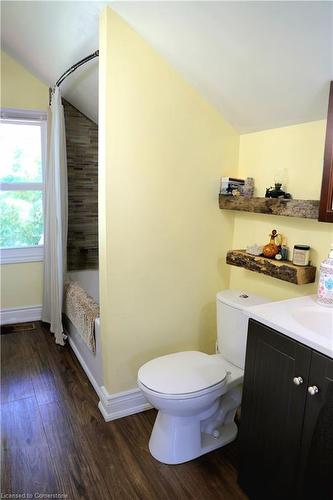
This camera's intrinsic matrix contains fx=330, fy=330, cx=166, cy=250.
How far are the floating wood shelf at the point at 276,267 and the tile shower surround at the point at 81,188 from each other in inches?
69.0

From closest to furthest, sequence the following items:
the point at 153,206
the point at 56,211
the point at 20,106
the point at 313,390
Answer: the point at 313,390, the point at 153,206, the point at 56,211, the point at 20,106

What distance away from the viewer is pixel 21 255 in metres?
3.19

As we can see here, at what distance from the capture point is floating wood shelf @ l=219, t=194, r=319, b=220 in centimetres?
158

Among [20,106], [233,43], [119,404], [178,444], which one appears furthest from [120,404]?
[20,106]

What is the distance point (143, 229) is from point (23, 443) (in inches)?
52.5

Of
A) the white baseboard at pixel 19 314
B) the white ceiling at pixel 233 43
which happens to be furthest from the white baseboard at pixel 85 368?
the white ceiling at pixel 233 43

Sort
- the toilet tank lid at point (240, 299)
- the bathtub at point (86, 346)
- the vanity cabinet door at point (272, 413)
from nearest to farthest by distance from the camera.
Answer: the vanity cabinet door at point (272, 413) < the toilet tank lid at point (240, 299) < the bathtub at point (86, 346)

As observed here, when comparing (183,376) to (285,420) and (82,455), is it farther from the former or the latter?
(82,455)

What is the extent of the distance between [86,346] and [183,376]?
3.16ft

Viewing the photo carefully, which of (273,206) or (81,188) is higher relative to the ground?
(81,188)

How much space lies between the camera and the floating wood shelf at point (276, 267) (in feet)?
5.44

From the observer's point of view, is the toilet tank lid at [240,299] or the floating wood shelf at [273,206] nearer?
the floating wood shelf at [273,206]

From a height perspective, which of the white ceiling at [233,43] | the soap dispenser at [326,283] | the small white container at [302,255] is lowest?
the soap dispenser at [326,283]

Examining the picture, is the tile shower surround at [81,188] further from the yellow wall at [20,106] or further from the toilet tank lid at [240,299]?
the toilet tank lid at [240,299]
